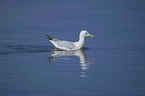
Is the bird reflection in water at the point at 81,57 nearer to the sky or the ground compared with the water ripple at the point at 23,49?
nearer to the ground

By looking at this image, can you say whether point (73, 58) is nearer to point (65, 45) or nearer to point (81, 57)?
point (81, 57)

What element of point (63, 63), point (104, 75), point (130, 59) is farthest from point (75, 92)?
point (130, 59)

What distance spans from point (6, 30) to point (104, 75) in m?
11.4

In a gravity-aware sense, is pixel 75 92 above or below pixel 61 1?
below

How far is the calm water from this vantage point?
33.8ft

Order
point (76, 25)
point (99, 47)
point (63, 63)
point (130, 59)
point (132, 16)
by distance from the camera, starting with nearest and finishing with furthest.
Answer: point (63, 63) < point (130, 59) < point (99, 47) < point (76, 25) < point (132, 16)

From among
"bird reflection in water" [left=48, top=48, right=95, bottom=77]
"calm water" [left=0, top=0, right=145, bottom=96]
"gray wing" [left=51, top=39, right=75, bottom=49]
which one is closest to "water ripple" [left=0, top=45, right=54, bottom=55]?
"calm water" [left=0, top=0, right=145, bottom=96]

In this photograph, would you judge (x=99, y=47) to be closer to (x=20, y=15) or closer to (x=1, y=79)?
(x=1, y=79)

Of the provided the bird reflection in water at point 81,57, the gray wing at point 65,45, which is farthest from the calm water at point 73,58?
the gray wing at point 65,45

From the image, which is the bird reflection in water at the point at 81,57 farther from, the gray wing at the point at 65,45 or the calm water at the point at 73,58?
the gray wing at the point at 65,45

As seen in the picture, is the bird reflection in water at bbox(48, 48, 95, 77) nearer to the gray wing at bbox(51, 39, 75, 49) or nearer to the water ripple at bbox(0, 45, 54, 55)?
the gray wing at bbox(51, 39, 75, 49)

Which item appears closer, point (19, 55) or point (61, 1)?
point (19, 55)

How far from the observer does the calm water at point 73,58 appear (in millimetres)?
10289

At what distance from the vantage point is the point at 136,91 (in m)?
10.1
